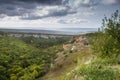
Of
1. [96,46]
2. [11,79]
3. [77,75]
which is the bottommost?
[11,79]

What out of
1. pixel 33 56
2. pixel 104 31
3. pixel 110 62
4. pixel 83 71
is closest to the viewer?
pixel 83 71

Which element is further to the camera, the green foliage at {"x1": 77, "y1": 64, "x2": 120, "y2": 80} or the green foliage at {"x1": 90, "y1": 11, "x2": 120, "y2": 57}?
the green foliage at {"x1": 90, "y1": 11, "x2": 120, "y2": 57}

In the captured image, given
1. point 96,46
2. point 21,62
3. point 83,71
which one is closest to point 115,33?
point 96,46

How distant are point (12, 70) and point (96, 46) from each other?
3232 inches

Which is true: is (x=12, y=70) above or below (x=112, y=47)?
below

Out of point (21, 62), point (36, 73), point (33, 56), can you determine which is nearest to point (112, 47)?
point (36, 73)

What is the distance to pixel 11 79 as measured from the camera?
91688mm

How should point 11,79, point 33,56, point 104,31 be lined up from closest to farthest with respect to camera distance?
point 104,31
point 11,79
point 33,56

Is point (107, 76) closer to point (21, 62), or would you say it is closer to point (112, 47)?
point (112, 47)

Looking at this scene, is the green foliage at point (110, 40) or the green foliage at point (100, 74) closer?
the green foliage at point (100, 74)

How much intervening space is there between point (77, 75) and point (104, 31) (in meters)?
9.19

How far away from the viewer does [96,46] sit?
30.9m

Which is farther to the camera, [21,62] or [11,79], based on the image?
[21,62]

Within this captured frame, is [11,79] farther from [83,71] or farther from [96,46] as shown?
[83,71]
